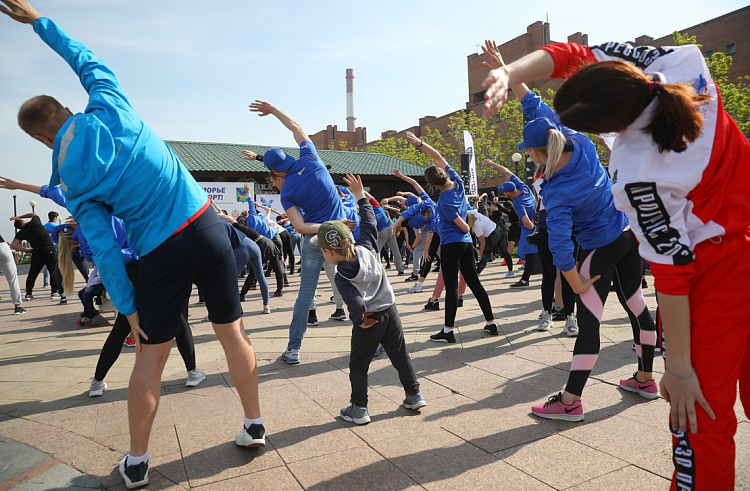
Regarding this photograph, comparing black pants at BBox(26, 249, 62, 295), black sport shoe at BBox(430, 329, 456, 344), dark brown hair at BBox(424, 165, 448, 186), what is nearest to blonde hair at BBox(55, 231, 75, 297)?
black sport shoe at BBox(430, 329, 456, 344)

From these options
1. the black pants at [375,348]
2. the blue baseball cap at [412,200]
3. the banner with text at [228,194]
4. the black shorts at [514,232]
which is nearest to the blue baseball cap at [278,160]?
the black pants at [375,348]

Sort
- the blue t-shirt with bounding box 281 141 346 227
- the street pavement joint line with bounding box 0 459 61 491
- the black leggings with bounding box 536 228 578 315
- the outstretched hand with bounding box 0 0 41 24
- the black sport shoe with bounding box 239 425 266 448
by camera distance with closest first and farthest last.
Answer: the outstretched hand with bounding box 0 0 41 24 → the street pavement joint line with bounding box 0 459 61 491 → the black sport shoe with bounding box 239 425 266 448 → the blue t-shirt with bounding box 281 141 346 227 → the black leggings with bounding box 536 228 578 315

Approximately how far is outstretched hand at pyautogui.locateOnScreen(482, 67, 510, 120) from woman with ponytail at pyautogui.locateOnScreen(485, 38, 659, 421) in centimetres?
173

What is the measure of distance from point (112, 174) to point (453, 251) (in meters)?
3.66

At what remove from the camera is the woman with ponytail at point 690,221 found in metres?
1.29

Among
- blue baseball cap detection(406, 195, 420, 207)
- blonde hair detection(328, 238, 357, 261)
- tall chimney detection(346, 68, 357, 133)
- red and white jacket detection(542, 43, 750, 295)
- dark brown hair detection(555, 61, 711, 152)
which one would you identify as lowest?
blonde hair detection(328, 238, 357, 261)

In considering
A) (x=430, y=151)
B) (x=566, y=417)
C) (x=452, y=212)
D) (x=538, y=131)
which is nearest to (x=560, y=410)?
(x=566, y=417)

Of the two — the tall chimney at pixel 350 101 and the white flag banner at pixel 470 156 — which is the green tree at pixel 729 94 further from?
the tall chimney at pixel 350 101

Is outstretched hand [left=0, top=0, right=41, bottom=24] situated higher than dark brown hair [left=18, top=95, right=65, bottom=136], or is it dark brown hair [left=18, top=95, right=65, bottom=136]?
outstretched hand [left=0, top=0, right=41, bottom=24]

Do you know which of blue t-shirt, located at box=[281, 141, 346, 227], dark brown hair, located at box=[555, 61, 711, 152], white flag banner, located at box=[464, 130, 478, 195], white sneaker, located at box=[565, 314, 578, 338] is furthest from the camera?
white flag banner, located at box=[464, 130, 478, 195]

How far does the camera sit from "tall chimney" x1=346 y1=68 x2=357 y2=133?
74.6 m

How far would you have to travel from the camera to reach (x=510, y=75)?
1.46m

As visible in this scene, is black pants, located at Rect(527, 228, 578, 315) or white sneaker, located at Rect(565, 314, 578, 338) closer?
white sneaker, located at Rect(565, 314, 578, 338)

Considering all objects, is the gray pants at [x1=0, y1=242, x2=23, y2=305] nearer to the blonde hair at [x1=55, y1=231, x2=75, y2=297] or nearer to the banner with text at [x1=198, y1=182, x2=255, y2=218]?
the blonde hair at [x1=55, y1=231, x2=75, y2=297]
